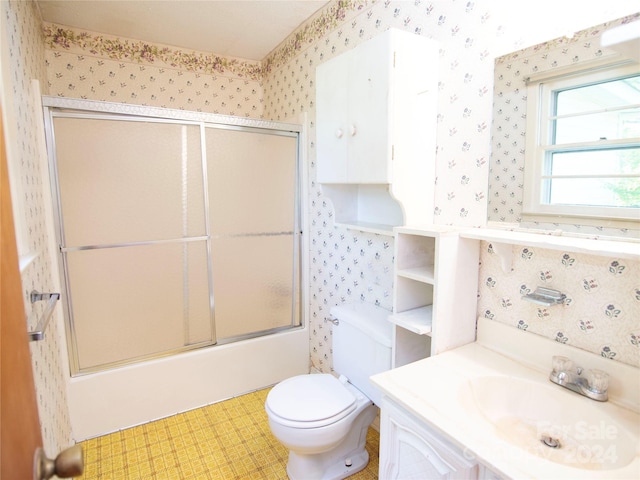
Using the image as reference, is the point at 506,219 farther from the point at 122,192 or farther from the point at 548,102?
the point at 122,192

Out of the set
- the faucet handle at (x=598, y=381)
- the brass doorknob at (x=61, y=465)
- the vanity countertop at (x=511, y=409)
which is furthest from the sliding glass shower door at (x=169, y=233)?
the faucet handle at (x=598, y=381)

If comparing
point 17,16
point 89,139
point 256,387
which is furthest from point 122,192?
point 256,387

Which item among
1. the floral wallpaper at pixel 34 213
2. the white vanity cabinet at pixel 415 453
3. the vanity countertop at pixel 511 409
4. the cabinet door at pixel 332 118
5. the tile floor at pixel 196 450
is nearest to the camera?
the vanity countertop at pixel 511 409

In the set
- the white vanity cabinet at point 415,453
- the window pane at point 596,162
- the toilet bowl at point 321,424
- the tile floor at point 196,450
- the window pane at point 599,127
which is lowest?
the tile floor at point 196,450

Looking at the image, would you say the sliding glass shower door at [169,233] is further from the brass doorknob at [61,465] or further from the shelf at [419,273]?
the brass doorknob at [61,465]

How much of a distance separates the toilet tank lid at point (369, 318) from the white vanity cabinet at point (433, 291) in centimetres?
14

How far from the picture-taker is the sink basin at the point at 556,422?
0.93 meters

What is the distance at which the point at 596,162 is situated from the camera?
1042mm

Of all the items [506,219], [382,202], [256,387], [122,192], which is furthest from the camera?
[256,387]

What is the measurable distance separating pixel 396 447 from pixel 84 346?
5.84ft

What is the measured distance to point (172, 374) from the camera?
224 cm

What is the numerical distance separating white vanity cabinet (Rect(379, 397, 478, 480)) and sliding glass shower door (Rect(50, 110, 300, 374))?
1.48 m

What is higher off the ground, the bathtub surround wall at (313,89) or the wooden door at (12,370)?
the bathtub surround wall at (313,89)

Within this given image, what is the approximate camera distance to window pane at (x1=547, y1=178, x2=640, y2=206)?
38.9 inches
